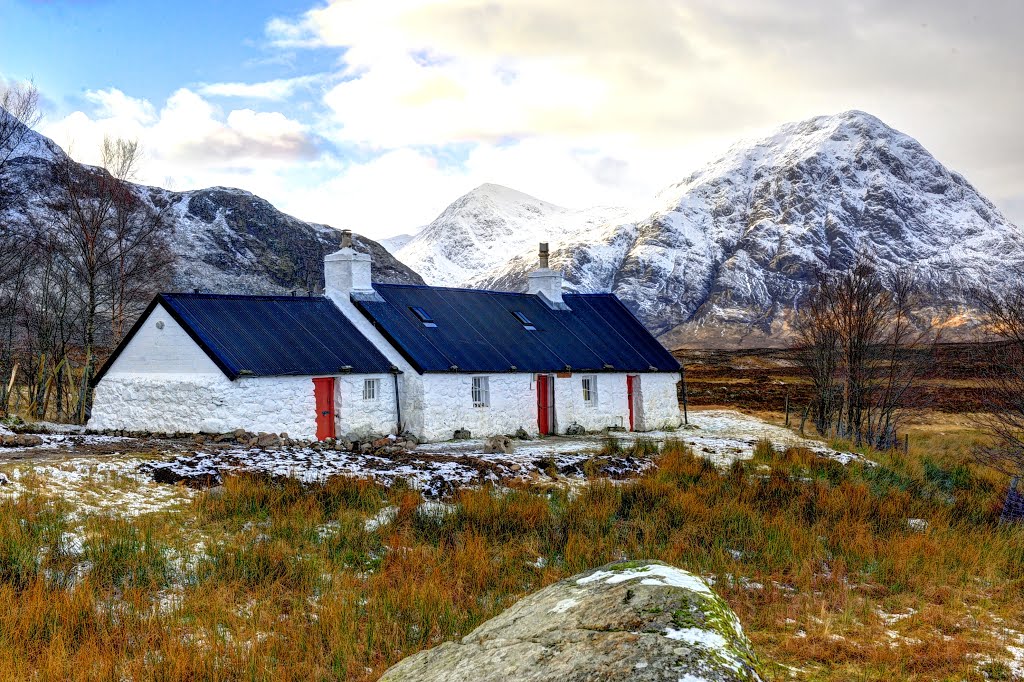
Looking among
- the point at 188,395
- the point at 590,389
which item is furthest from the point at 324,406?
the point at 590,389

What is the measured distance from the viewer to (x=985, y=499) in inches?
748

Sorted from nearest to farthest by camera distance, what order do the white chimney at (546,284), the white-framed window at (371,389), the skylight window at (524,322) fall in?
the white-framed window at (371,389), the skylight window at (524,322), the white chimney at (546,284)

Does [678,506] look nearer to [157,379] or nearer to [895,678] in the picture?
[895,678]

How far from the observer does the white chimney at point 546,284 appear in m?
35.7

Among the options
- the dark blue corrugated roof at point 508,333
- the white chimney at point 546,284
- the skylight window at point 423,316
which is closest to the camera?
the dark blue corrugated roof at point 508,333

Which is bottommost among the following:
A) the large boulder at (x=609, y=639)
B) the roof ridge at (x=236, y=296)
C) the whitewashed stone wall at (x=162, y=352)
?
the large boulder at (x=609, y=639)

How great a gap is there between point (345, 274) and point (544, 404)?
843 centimetres

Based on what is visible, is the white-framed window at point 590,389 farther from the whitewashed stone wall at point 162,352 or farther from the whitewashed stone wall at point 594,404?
the whitewashed stone wall at point 162,352

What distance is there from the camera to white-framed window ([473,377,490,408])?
27.7 meters

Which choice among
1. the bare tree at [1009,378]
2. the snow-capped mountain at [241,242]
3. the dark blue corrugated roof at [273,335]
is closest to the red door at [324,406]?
the dark blue corrugated roof at [273,335]

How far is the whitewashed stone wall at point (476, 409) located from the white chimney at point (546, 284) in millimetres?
7311

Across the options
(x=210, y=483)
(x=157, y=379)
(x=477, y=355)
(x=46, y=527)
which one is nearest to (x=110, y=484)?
(x=210, y=483)

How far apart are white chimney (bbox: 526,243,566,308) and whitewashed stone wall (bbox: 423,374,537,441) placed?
7.31 meters

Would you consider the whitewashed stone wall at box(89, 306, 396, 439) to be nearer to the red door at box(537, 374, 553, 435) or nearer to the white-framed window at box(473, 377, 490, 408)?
the white-framed window at box(473, 377, 490, 408)
